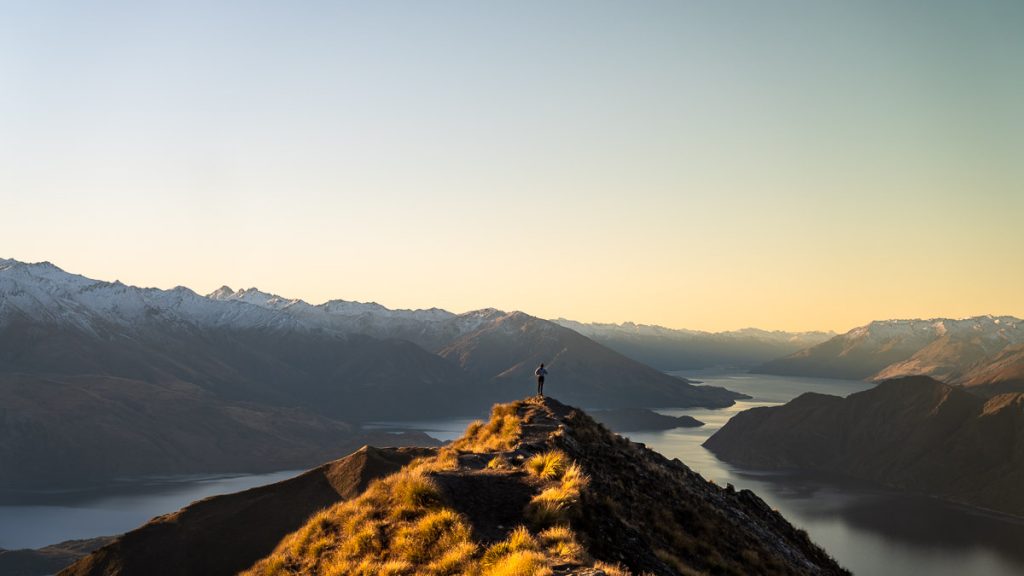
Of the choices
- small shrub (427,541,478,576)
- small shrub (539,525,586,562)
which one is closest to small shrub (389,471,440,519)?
small shrub (427,541,478,576)

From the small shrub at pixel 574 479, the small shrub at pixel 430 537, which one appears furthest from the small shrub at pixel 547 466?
Result: the small shrub at pixel 430 537

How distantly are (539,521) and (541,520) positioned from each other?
0.06 metres

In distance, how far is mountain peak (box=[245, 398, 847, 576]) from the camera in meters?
19.5

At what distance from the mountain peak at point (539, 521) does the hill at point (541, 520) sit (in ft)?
0.17

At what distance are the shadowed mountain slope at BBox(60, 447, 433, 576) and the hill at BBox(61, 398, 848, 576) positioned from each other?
24536 millimetres

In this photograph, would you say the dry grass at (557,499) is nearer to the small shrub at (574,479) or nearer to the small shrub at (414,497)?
the small shrub at (574,479)

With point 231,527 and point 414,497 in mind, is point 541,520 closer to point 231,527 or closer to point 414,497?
point 414,497

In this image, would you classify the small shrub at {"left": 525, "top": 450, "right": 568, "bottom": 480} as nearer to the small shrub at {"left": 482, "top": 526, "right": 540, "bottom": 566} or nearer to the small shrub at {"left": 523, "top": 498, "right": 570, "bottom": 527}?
the small shrub at {"left": 523, "top": 498, "right": 570, "bottom": 527}

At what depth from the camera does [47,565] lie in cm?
16688

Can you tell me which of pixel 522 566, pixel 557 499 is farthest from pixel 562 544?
pixel 557 499

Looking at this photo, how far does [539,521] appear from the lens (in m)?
21.4

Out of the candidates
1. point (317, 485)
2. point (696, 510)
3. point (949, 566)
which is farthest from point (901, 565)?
point (696, 510)

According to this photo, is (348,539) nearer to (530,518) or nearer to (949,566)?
(530,518)

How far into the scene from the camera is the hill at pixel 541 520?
19.6m
